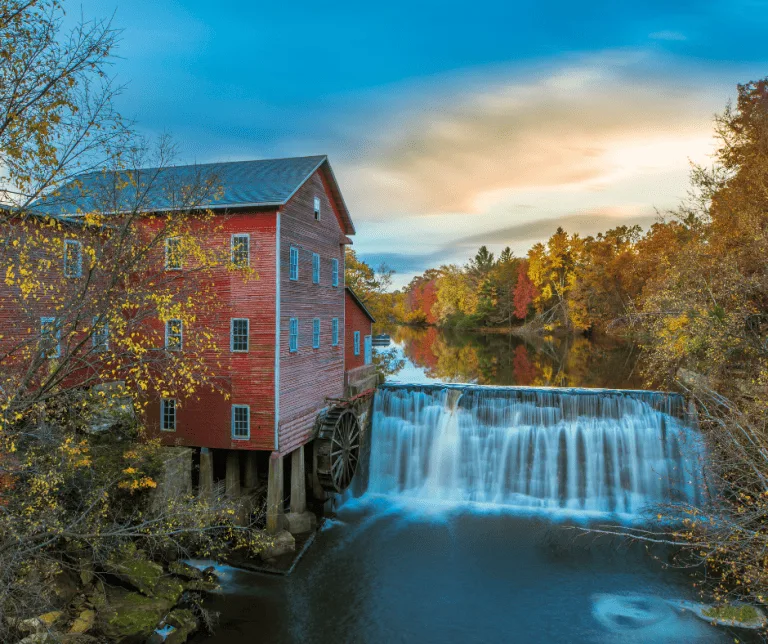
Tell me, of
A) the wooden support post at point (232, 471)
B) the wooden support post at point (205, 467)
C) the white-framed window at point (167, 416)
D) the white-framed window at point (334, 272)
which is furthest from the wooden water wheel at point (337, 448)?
the white-framed window at point (334, 272)

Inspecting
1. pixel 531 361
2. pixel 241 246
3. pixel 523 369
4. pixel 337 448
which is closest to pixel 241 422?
pixel 337 448

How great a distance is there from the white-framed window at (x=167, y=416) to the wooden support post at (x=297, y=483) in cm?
401

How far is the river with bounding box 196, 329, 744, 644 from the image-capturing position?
42.8 ft

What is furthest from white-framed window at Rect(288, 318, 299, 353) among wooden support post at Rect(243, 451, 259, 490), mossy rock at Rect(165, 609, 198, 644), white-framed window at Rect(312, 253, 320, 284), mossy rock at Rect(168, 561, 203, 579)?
mossy rock at Rect(165, 609, 198, 644)

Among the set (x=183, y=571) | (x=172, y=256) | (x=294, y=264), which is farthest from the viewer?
(x=294, y=264)

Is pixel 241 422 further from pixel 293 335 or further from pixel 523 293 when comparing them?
pixel 523 293

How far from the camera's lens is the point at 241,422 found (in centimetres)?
1653

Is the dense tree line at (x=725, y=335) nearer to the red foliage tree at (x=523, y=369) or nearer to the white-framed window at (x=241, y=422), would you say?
the red foliage tree at (x=523, y=369)

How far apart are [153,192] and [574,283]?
53970mm

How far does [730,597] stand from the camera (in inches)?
541

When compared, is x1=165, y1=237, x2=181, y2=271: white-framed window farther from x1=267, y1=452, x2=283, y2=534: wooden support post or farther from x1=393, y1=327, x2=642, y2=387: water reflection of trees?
x1=393, y1=327, x2=642, y2=387: water reflection of trees

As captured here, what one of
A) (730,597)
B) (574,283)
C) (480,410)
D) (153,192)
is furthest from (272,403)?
(574,283)

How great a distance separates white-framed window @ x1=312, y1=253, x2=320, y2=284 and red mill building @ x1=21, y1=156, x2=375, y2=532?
0.07 m

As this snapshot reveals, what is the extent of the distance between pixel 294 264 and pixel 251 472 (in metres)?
7.33
